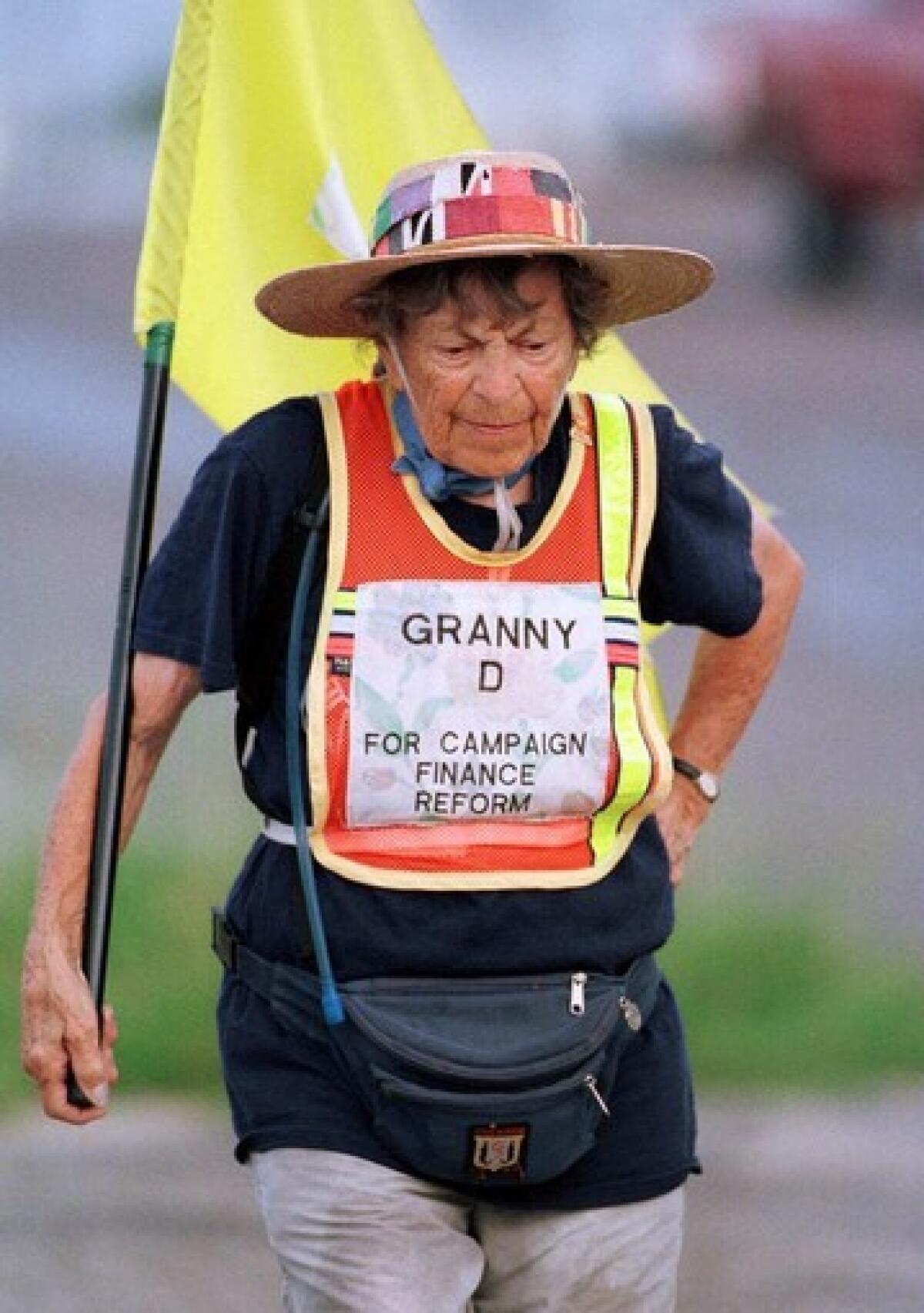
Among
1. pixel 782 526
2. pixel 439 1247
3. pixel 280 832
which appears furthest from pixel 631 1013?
pixel 782 526

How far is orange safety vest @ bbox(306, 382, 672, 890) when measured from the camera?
392cm

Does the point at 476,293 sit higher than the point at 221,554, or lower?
higher

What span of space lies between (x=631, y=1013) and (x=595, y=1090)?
0.32 feet

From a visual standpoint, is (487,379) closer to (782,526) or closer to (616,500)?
(616,500)

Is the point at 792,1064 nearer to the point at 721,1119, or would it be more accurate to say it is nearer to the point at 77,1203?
the point at 721,1119

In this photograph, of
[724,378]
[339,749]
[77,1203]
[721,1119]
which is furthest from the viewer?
[724,378]

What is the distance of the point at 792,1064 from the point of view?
6.75 m

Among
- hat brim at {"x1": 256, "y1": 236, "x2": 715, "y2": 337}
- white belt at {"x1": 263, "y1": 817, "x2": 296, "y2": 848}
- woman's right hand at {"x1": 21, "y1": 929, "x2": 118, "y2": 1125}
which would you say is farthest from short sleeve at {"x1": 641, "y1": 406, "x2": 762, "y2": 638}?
woman's right hand at {"x1": 21, "y1": 929, "x2": 118, "y2": 1125}

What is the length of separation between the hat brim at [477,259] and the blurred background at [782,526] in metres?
2.04

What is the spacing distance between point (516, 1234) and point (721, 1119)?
2.46 metres

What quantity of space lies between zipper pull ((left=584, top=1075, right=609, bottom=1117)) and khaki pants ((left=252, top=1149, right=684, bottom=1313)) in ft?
0.41

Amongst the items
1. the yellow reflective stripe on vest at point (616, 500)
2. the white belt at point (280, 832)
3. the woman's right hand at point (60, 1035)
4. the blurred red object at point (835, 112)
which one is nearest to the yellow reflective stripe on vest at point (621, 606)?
the yellow reflective stripe on vest at point (616, 500)

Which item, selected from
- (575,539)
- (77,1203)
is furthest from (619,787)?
(77,1203)

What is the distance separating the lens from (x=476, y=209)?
12.8 feet
